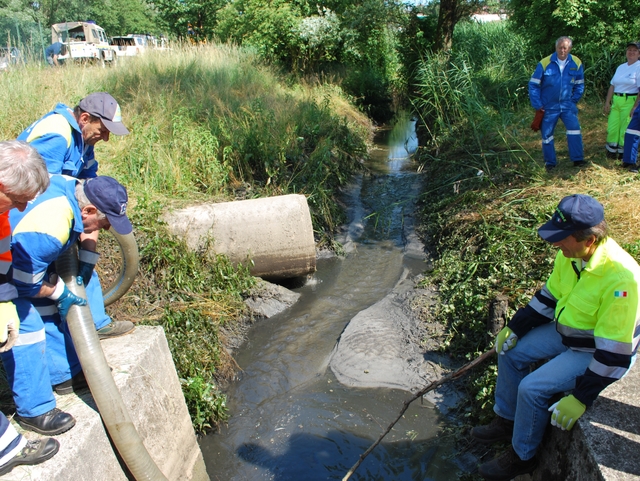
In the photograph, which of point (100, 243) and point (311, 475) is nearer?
point (311, 475)

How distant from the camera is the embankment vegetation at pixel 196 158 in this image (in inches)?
199

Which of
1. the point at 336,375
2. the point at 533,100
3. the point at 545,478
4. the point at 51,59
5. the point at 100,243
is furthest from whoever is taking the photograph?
the point at 51,59

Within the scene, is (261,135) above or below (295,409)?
above

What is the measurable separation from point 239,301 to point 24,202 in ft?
11.4

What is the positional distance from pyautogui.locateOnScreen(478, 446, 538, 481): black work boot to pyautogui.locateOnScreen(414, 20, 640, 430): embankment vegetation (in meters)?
0.83

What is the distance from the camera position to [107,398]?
2793 mm

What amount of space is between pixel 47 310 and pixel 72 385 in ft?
1.63

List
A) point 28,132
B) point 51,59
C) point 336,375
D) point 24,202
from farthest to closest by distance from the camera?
point 51,59 < point 336,375 < point 28,132 < point 24,202

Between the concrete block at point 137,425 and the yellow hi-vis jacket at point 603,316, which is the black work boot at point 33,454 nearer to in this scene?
the concrete block at point 137,425

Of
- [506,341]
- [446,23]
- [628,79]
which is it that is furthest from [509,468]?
[446,23]

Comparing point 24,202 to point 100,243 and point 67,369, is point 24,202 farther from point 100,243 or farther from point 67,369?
point 100,243

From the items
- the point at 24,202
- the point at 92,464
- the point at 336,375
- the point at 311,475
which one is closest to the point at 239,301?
the point at 336,375

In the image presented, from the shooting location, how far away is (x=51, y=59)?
9.86 meters

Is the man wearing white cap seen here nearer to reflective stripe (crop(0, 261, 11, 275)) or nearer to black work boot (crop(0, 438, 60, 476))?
reflective stripe (crop(0, 261, 11, 275))
